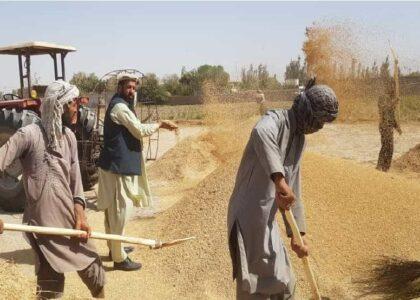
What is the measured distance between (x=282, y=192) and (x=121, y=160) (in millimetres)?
2327

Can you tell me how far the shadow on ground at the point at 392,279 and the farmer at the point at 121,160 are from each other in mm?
1935

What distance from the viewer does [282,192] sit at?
7.52 ft

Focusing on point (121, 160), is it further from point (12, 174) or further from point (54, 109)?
point (12, 174)

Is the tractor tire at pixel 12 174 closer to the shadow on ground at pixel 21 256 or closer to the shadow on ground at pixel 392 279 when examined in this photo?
the shadow on ground at pixel 21 256

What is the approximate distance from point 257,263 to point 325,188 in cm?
277

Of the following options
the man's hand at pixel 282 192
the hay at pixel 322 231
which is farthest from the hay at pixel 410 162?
the man's hand at pixel 282 192

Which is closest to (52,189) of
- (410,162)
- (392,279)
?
(392,279)

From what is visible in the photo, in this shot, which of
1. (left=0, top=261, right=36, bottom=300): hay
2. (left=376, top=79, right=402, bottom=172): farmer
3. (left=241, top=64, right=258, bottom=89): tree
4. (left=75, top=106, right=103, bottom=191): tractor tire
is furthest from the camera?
(left=241, top=64, right=258, bottom=89): tree

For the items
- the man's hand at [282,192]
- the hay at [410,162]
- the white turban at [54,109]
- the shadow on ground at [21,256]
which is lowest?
the shadow on ground at [21,256]

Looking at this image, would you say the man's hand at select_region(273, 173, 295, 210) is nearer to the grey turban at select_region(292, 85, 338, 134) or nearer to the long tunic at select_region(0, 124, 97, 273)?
the grey turban at select_region(292, 85, 338, 134)

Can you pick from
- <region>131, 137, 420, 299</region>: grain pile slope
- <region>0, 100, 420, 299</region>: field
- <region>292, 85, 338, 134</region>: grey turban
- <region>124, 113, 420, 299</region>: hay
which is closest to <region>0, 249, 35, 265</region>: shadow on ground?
<region>0, 100, 420, 299</region>: field

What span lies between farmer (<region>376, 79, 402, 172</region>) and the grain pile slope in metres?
3.09

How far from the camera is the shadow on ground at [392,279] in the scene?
12.6 ft

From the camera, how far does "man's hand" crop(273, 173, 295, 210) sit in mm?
2285
